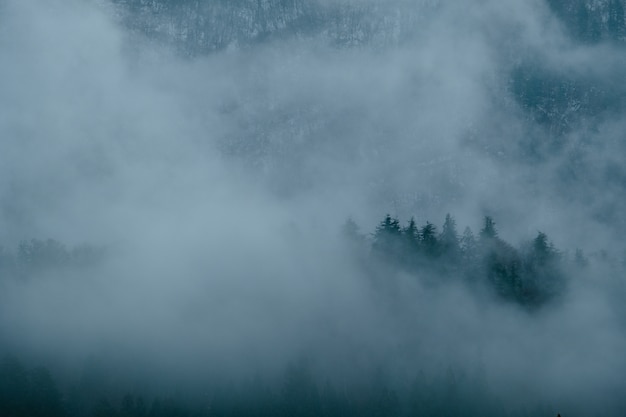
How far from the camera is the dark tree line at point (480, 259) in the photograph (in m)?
105

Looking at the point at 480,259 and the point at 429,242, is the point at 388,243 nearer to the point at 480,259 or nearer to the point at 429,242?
the point at 429,242

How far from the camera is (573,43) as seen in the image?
171 metres

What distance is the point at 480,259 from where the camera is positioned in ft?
356

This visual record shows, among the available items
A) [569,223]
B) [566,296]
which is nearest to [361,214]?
[569,223]

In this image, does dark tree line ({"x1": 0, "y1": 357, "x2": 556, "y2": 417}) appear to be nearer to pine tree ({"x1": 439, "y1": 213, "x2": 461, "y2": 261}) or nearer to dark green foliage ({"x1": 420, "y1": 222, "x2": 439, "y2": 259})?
pine tree ({"x1": 439, "y1": 213, "x2": 461, "y2": 261})

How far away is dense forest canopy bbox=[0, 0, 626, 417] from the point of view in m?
94.6

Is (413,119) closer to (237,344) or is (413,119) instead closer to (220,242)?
(220,242)

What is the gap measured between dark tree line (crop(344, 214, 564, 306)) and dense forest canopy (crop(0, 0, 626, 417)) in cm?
29

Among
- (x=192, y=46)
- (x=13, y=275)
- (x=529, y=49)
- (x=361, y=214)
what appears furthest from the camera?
(x=192, y=46)

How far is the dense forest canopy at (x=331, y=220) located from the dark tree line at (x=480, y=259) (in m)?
0.29

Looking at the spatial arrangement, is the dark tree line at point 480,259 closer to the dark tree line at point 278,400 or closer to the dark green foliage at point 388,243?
the dark green foliage at point 388,243

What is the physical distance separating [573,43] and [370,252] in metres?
84.1

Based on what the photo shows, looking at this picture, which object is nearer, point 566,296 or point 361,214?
point 566,296

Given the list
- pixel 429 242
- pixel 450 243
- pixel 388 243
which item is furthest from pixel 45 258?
pixel 450 243
